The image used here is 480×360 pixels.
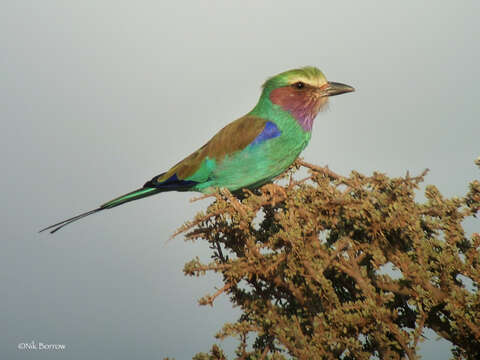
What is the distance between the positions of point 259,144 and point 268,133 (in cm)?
18

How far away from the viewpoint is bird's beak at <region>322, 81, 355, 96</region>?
566 cm

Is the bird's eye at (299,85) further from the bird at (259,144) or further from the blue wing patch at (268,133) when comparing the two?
the blue wing patch at (268,133)

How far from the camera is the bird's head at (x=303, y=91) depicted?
18.5ft

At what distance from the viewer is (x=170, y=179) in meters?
5.63

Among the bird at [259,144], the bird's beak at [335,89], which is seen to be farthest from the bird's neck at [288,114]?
the bird's beak at [335,89]

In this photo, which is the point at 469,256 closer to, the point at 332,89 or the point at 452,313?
the point at 452,313

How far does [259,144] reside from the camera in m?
5.28

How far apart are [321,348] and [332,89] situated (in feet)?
10.7

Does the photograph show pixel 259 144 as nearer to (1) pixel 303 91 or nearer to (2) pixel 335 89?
(1) pixel 303 91

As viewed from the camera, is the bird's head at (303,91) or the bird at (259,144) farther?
the bird's head at (303,91)

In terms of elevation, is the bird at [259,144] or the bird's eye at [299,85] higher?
the bird's eye at [299,85]

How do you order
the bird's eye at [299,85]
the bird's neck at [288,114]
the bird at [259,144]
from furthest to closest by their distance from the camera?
the bird's eye at [299,85] < the bird's neck at [288,114] < the bird at [259,144]

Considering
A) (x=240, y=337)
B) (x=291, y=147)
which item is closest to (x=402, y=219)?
(x=240, y=337)

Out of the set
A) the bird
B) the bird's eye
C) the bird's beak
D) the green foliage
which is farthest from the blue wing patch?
the green foliage
